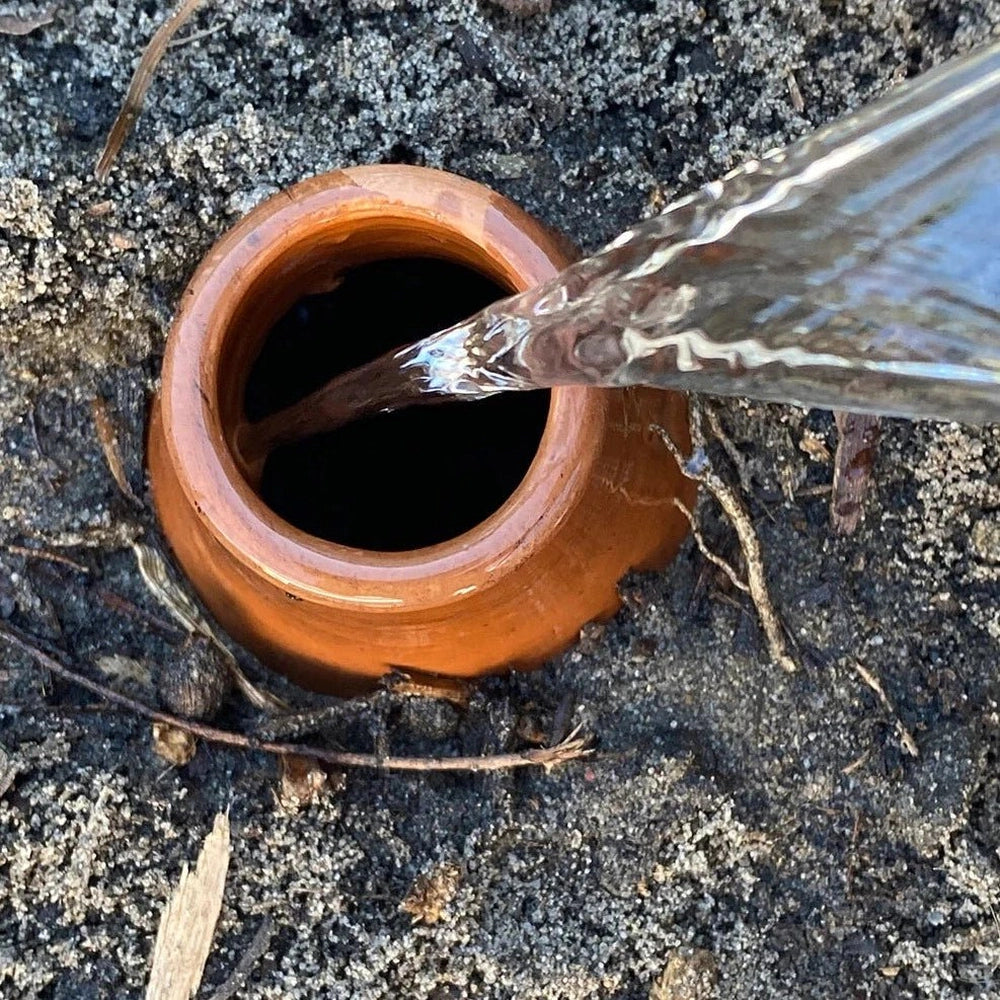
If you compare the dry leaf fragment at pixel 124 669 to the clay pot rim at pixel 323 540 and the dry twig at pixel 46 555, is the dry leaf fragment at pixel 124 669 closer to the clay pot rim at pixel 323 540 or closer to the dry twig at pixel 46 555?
the dry twig at pixel 46 555

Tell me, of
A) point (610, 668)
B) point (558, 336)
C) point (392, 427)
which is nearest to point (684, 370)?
point (558, 336)

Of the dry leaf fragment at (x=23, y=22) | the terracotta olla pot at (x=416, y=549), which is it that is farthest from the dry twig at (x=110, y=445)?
the dry leaf fragment at (x=23, y=22)

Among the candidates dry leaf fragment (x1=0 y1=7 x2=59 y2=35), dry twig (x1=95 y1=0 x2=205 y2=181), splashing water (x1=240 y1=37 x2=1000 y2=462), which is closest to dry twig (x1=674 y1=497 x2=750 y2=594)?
splashing water (x1=240 y1=37 x2=1000 y2=462)

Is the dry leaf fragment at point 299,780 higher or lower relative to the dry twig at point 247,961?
higher

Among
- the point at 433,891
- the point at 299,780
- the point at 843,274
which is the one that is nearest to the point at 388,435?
the point at 299,780

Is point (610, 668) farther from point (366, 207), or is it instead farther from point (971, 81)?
point (971, 81)

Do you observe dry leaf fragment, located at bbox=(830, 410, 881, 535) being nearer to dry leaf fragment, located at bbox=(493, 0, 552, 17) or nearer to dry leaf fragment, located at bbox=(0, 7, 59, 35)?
dry leaf fragment, located at bbox=(493, 0, 552, 17)
